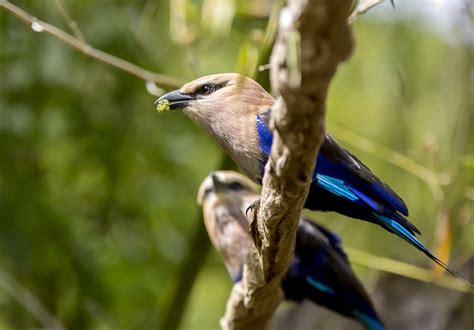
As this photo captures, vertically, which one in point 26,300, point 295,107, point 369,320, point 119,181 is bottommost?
point 26,300

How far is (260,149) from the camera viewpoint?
8.22ft

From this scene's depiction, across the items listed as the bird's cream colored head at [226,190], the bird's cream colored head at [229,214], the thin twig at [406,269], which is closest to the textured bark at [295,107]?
the bird's cream colored head at [229,214]

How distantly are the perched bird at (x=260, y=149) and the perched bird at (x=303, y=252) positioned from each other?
83cm

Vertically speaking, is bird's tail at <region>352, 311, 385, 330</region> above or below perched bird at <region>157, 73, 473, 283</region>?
below

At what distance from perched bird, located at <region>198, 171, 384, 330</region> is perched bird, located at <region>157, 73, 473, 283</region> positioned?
2.71ft

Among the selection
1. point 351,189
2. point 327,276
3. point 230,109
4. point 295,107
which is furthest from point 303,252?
point 295,107

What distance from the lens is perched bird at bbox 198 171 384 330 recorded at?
11.4 ft

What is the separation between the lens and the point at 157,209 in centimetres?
429

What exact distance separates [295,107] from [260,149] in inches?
40.5

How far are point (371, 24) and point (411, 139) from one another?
1.27 meters

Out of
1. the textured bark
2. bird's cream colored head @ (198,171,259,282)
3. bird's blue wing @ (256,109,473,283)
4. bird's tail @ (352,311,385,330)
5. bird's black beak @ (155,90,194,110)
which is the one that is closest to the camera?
the textured bark

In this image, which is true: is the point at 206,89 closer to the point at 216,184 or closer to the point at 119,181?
the point at 216,184

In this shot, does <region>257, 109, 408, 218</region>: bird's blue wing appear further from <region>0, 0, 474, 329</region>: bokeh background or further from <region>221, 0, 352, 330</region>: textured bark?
<region>0, 0, 474, 329</region>: bokeh background

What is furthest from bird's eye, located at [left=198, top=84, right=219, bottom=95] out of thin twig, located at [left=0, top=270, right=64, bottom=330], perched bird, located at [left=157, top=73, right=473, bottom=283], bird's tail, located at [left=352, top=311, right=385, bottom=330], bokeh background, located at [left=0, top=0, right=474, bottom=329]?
thin twig, located at [left=0, top=270, right=64, bottom=330]
